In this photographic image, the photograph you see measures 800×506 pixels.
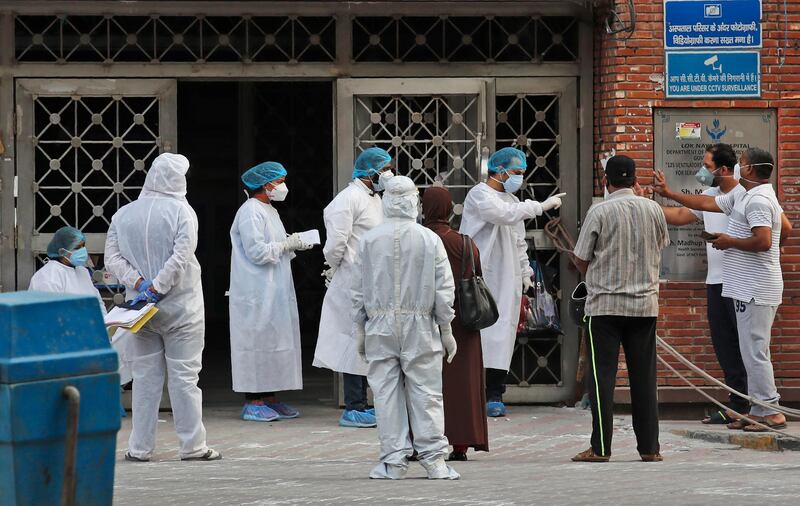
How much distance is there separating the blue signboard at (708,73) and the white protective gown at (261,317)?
10.5ft

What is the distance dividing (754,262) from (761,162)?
711 mm

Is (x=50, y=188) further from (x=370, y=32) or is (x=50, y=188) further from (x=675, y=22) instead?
(x=675, y=22)

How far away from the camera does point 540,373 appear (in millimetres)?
12016

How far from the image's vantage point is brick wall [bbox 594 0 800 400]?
11.3 m

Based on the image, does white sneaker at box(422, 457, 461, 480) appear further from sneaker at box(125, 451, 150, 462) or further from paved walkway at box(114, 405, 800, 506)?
sneaker at box(125, 451, 150, 462)

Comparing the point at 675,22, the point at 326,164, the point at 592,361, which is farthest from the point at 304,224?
the point at 592,361

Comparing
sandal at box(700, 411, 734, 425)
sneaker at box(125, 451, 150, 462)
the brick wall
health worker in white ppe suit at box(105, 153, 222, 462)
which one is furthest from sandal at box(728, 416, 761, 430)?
sneaker at box(125, 451, 150, 462)

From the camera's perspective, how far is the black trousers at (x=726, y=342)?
10930 mm

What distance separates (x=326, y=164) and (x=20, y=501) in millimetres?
13023

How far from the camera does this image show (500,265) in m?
11.4

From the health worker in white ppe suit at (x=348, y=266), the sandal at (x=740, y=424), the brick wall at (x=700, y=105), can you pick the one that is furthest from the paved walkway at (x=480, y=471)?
the brick wall at (x=700, y=105)

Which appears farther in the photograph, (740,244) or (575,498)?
(740,244)

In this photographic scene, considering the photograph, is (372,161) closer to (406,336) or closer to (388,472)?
(406,336)

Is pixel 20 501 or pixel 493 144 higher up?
pixel 493 144
